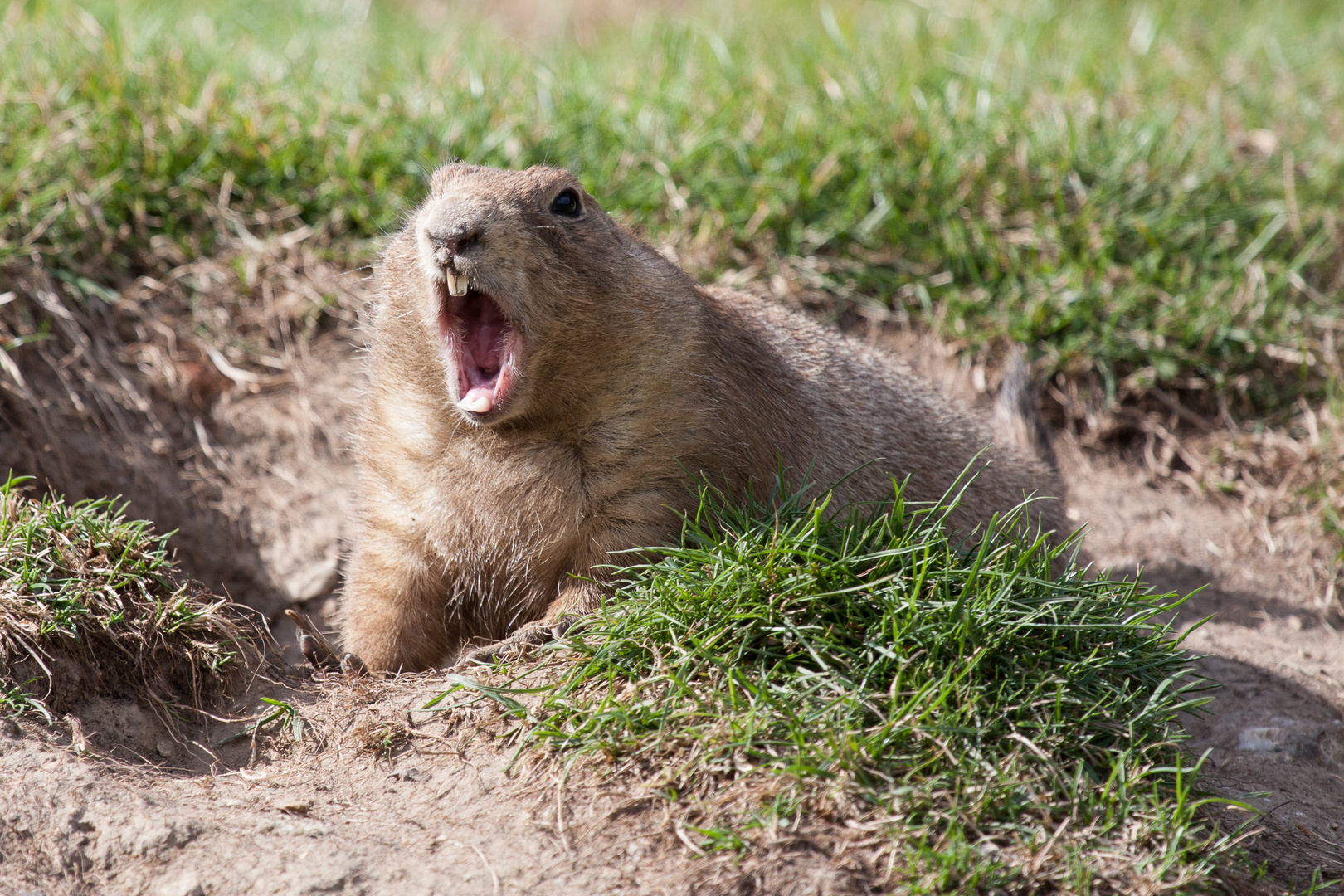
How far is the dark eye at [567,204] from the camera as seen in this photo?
12.0ft

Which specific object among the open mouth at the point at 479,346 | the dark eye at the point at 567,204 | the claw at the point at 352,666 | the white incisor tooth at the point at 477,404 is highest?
the dark eye at the point at 567,204

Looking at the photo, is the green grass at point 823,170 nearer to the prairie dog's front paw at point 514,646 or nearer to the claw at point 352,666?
the claw at point 352,666

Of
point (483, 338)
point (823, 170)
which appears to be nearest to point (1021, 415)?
point (823, 170)

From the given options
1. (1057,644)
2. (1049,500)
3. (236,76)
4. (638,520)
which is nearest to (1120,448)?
(1049,500)

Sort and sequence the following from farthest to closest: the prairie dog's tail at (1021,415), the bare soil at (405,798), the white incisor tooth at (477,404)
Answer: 1. the prairie dog's tail at (1021,415)
2. the white incisor tooth at (477,404)
3. the bare soil at (405,798)

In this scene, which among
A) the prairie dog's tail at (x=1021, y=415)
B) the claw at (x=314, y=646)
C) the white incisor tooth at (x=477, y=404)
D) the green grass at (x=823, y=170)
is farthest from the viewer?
the green grass at (x=823, y=170)

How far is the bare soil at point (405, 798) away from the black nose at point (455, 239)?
4.23ft

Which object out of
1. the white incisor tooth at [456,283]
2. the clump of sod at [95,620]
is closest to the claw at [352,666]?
the clump of sod at [95,620]

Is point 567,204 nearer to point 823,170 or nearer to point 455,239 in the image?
point 455,239

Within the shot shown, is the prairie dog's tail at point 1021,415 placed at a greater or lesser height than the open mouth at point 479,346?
lesser

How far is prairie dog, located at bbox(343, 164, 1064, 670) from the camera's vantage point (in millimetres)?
3459

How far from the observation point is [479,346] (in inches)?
141

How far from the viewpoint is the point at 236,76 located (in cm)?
648

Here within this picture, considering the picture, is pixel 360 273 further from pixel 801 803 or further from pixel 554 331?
pixel 801 803
